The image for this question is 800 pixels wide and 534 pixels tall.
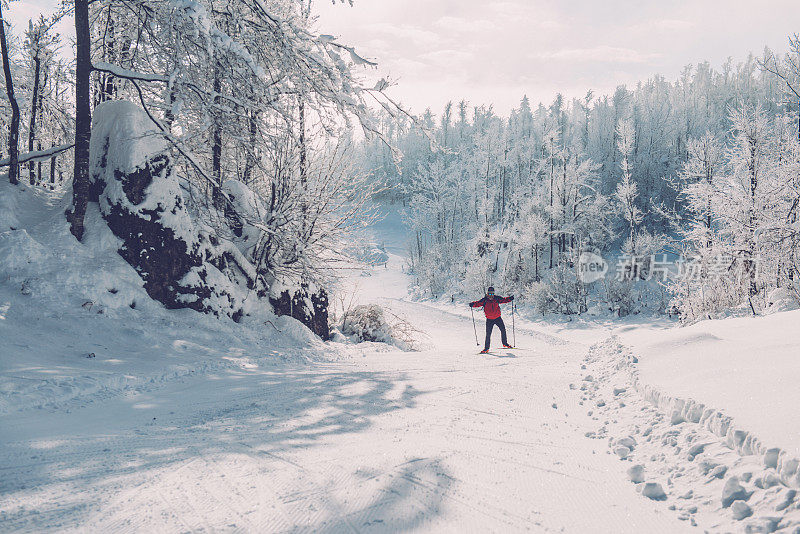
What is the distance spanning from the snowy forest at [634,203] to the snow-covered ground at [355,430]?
15.1ft

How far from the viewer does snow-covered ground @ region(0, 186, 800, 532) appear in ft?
8.21

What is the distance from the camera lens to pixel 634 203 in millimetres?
50125

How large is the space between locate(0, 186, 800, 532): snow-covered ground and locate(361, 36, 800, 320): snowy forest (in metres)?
4.61

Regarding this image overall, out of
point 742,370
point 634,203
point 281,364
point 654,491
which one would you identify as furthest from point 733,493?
point 634,203

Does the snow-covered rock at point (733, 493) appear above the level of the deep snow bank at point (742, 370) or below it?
below

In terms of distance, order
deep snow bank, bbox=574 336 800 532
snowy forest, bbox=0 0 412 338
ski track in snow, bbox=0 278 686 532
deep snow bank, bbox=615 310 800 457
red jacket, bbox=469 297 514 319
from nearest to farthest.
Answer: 1. deep snow bank, bbox=574 336 800 532
2. ski track in snow, bbox=0 278 686 532
3. deep snow bank, bbox=615 310 800 457
4. snowy forest, bbox=0 0 412 338
5. red jacket, bbox=469 297 514 319

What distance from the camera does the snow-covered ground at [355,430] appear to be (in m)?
2.50

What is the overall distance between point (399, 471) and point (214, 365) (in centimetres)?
420

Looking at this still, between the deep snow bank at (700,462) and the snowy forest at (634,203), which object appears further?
the snowy forest at (634,203)

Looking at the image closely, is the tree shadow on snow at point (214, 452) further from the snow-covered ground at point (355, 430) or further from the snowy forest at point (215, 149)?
the snowy forest at point (215, 149)

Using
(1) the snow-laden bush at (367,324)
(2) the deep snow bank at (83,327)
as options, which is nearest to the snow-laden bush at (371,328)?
(1) the snow-laden bush at (367,324)

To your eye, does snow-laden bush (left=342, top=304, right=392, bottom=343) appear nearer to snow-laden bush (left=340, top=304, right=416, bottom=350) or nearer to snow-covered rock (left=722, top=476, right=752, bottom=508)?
snow-laden bush (left=340, top=304, right=416, bottom=350)

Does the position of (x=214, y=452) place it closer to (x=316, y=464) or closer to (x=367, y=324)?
(x=316, y=464)

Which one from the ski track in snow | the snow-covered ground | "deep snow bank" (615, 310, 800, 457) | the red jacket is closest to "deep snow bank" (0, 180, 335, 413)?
the snow-covered ground
